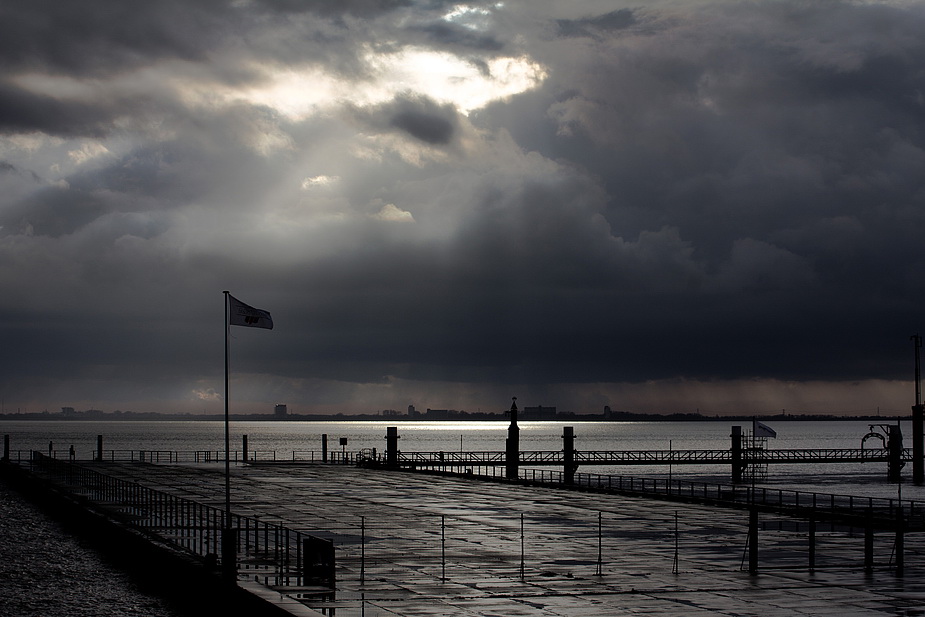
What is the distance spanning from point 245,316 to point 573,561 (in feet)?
45.7

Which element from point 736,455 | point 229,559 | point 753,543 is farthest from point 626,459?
point 229,559

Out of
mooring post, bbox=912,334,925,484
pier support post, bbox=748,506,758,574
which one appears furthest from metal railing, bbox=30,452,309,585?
mooring post, bbox=912,334,925,484

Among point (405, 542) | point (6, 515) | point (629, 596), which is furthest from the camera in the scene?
point (6, 515)

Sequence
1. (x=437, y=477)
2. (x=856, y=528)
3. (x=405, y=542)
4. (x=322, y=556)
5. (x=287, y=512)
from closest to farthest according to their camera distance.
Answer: (x=322, y=556)
(x=405, y=542)
(x=856, y=528)
(x=287, y=512)
(x=437, y=477)

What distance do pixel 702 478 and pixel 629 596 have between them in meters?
106

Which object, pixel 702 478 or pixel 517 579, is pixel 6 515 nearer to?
pixel 517 579

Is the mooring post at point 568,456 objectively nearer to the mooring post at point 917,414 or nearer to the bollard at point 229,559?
the mooring post at point 917,414

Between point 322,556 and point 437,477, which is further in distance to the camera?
point 437,477

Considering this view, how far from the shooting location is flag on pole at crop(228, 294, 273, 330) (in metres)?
38.0

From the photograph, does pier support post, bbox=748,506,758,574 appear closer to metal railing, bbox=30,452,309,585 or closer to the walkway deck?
metal railing, bbox=30,452,309,585

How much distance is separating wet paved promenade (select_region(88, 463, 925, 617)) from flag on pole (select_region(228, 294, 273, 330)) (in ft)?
27.5

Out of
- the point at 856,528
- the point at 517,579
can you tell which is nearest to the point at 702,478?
the point at 856,528

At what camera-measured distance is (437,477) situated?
88.8 m

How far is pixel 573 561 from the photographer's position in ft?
113
